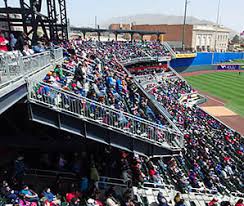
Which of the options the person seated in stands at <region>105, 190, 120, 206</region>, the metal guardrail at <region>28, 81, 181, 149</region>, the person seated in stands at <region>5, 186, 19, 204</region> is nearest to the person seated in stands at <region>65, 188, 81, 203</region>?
the person seated in stands at <region>105, 190, 120, 206</region>

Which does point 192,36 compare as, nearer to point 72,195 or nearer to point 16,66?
point 72,195

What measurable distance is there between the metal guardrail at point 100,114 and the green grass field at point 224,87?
78.9 ft

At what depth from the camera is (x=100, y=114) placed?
9.43 m

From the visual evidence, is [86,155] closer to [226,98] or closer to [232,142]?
[232,142]

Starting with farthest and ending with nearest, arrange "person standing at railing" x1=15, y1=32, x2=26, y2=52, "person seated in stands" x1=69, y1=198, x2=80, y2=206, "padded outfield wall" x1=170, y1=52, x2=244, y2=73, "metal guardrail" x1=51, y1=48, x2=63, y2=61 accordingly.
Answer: "padded outfield wall" x1=170, y1=52, x2=244, y2=73, "metal guardrail" x1=51, y1=48, x2=63, y2=61, "person standing at railing" x1=15, y1=32, x2=26, y2=52, "person seated in stands" x1=69, y1=198, x2=80, y2=206

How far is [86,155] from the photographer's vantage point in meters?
11.8

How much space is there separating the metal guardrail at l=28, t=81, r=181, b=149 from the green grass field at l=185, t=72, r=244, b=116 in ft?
78.9

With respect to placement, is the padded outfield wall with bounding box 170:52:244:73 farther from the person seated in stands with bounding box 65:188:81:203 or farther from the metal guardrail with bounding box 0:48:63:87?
the person seated in stands with bounding box 65:188:81:203

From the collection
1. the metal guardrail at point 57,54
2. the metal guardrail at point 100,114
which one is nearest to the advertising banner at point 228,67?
the metal guardrail at point 57,54

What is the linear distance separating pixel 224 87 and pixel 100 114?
4116 cm

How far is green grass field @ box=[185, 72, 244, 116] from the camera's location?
36.3m

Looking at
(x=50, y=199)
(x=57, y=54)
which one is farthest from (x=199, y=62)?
(x=50, y=199)

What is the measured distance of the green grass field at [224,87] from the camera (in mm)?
36322

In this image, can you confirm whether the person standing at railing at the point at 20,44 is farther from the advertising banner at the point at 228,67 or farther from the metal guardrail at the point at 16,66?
the advertising banner at the point at 228,67
